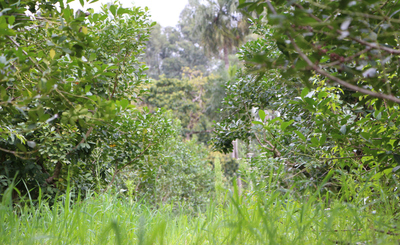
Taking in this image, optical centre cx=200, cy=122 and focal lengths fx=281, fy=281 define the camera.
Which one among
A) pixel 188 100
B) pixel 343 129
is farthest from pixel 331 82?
pixel 188 100

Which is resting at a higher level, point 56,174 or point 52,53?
point 52,53

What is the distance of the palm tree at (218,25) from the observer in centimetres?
1805

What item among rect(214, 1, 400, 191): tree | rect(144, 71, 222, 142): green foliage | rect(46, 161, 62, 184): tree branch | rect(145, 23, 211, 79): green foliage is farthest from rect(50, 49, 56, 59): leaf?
rect(145, 23, 211, 79): green foliage

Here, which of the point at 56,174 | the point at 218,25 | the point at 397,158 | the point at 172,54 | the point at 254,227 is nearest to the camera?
the point at 254,227

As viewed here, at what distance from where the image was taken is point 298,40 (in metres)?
1.03

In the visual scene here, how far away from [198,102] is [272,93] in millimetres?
16615

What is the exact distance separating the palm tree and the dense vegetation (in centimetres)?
1078

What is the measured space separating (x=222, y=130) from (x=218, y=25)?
1559 cm

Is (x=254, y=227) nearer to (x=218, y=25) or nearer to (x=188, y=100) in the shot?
(x=188, y=100)

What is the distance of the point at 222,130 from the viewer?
14.5 feet

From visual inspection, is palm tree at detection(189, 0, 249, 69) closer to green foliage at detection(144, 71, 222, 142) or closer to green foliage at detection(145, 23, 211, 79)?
green foliage at detection(144, 71, 222, 142)

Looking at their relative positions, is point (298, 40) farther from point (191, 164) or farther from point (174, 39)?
point (174, 39)

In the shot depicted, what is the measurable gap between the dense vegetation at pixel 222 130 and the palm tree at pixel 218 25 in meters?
10.8

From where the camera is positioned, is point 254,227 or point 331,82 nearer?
point 331,82
